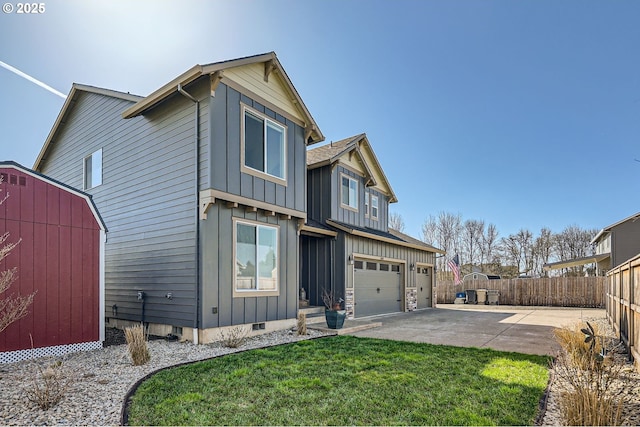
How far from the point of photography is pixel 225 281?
7.88 meters

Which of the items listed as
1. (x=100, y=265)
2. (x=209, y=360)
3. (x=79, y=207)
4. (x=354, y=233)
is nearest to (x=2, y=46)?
(x=79, y=207)

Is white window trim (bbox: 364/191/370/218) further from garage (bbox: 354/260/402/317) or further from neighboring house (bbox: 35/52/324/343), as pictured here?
neighboring house (bbox: 35/52/324/343)

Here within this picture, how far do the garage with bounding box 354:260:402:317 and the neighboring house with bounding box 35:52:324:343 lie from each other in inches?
134

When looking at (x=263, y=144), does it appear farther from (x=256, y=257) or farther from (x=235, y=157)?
(x=256, y=257)

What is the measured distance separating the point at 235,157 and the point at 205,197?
1.16 metres

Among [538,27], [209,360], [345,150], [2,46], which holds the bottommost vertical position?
[209,360]

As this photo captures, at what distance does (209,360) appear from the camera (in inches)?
234

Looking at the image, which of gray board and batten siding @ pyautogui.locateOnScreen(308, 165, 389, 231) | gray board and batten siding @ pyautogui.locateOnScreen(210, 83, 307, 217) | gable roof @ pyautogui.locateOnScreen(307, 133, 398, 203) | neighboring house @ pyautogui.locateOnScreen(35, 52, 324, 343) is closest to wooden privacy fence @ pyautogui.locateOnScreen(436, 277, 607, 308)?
gable roof @ pyautogui.locateOnScreen(307, 133, 398, 203)

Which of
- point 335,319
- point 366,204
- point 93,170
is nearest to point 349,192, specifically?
point 366,204

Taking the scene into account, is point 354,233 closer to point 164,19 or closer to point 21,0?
point 164,19

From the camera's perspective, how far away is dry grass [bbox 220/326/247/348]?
7.12 m

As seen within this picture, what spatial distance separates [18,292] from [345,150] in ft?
32.1

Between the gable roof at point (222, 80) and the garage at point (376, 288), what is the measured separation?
185 inches

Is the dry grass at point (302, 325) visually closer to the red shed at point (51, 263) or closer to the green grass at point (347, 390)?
the green grass at point (347, 390)
